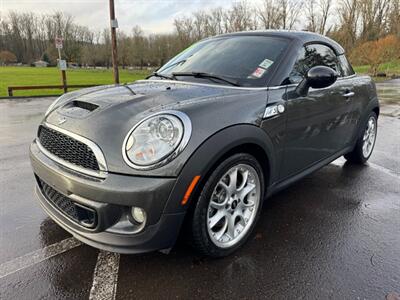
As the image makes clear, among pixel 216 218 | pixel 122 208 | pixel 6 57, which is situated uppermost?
pixel 6 57

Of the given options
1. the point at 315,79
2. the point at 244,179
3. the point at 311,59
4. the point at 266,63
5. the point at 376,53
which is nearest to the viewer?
the point at 244,179

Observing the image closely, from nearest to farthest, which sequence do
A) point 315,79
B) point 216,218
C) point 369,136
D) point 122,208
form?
point 122,208 < point 216,218 < point 315,79 < point 369,136

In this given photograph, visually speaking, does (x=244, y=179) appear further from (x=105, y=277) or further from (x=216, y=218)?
(x=105, y=277)

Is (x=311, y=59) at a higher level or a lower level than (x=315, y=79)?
higher

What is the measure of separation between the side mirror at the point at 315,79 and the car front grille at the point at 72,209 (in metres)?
1.89

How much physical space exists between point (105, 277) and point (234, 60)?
2.08 m

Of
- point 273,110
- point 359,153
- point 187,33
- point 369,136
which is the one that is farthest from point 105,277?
point 187,33

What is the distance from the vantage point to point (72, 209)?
2090 millimetres

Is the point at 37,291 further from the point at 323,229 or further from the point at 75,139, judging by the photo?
the point at 323,229

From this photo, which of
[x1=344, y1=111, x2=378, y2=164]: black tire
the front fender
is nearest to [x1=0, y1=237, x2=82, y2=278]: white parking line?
the front fender

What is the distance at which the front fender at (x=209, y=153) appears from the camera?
6.10 feet

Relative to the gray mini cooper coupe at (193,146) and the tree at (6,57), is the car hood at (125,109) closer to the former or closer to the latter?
the gray mini cooper coupe at (193,146)

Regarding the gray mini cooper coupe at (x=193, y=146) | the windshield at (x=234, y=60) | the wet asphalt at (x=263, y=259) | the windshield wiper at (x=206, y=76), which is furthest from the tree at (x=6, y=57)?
the windshield wiper at (x=206, y=76)

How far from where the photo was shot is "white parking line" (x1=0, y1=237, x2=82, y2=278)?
218cm
